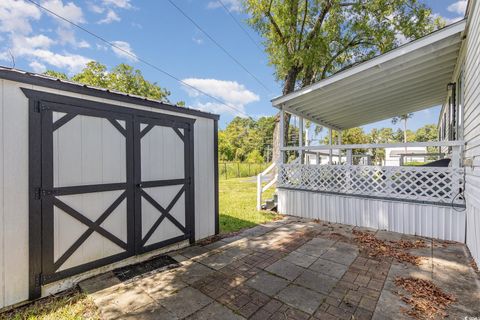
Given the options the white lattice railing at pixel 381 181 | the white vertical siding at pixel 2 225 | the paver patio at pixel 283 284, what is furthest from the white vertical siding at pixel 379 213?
the white vertical siding at pixel 2 225

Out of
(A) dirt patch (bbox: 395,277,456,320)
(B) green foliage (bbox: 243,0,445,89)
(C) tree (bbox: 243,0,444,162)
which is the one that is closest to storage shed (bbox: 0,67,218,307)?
(A) dirt patch (bbox: 395,277,456,320)

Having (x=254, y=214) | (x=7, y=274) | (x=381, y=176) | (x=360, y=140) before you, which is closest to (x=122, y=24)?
(x=254, y=214)

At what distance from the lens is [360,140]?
2820 centimetres

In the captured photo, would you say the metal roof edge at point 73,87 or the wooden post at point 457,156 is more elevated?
the metal roof edge at point 73,87

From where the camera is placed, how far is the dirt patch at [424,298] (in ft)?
7.22

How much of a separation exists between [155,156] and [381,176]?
4842mm

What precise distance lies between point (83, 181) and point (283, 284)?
9.39ft

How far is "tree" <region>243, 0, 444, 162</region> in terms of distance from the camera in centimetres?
955

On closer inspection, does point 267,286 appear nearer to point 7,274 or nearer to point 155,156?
point 155,156

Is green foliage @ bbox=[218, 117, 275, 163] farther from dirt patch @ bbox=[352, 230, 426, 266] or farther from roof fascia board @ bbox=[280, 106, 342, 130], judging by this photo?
dirt patch @ bbox=[352, 230, 426, 266]

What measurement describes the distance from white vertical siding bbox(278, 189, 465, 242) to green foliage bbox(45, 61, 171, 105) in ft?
64.1

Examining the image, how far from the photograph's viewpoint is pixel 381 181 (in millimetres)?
5117

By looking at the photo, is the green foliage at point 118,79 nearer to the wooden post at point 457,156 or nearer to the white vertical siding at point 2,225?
the white vertical siding at point 2,225

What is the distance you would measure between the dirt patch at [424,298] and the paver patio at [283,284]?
0.23ft
